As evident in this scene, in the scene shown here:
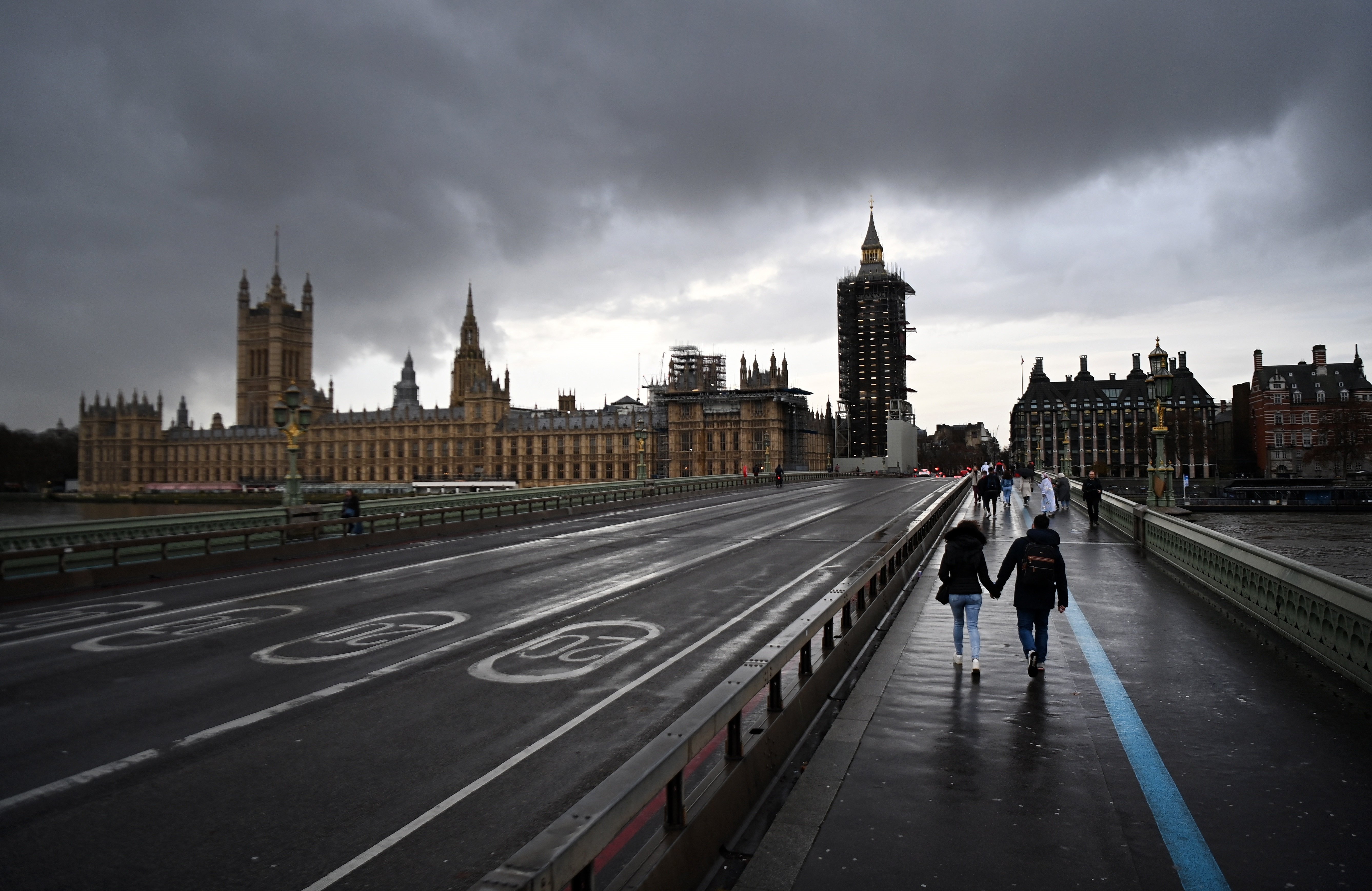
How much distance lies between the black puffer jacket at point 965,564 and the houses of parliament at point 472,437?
11279cm

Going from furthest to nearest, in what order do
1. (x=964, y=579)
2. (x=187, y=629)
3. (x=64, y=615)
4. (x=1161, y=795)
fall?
(x=64, y=615) → (x=187, y=629) → (x=964, y=579) → (x=1161, y=795)

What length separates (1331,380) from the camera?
11044 centimetres

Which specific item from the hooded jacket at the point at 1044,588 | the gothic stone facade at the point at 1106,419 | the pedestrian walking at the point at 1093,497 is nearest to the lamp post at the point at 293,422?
the hooded jacket at the point at 1044,588

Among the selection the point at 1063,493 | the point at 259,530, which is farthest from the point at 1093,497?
the point at 259,530

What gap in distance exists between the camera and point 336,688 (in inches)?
367

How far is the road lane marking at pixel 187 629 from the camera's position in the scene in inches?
464

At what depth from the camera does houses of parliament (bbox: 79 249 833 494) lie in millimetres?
130625

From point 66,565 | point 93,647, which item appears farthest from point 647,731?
point 66,565

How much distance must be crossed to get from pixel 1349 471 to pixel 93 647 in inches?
4551

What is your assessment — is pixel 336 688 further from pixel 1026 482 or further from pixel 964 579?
pixel 1026 482

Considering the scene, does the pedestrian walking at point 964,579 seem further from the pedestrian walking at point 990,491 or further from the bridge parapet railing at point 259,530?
the pedestrian walking at point 990,491

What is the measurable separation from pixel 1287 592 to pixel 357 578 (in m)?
17.1

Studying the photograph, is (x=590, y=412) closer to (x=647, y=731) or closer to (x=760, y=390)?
(x=760, y=390)

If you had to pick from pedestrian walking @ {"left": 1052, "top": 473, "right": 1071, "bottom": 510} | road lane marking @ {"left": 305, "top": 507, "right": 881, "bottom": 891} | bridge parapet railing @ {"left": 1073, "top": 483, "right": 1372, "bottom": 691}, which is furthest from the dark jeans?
pedestrian walking @ {"left": 1052, "top": 473, "right": 1071, "bottom": 510}
